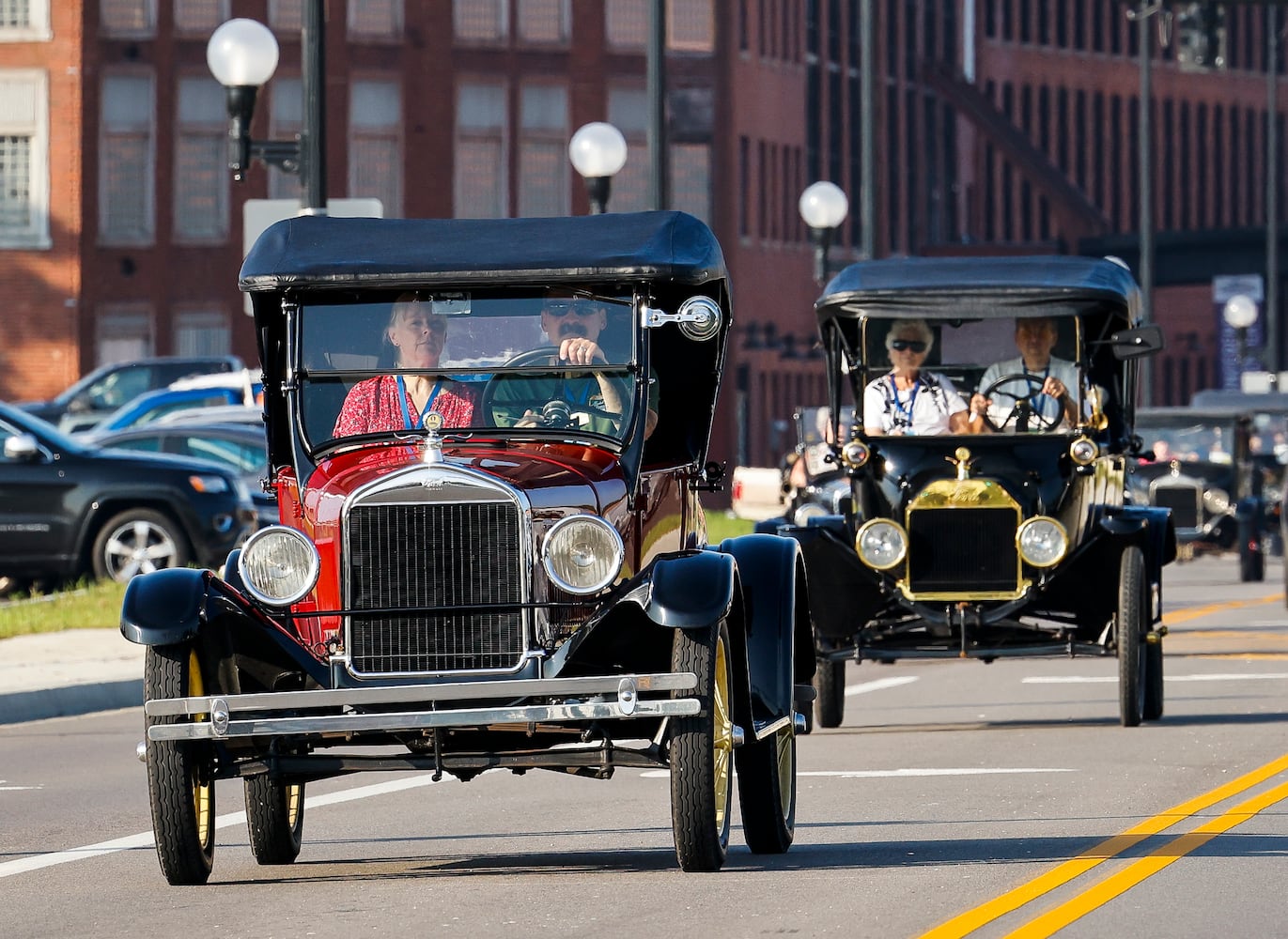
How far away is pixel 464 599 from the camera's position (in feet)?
32.1

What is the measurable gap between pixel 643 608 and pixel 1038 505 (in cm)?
695

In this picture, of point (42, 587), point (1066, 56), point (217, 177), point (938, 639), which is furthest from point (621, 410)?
point (1066, 56)

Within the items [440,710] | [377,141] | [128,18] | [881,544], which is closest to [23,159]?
[128,18]

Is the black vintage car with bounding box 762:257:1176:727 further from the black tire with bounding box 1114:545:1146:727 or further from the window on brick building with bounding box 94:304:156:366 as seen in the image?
the window on brick building with bounding box 94:304:156:366

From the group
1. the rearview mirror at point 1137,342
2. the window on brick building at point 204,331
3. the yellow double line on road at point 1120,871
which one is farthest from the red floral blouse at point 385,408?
the window on brick building at point 204,331

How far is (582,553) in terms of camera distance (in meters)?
9.85

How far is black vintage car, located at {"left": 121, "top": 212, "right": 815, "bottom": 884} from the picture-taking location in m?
9.51

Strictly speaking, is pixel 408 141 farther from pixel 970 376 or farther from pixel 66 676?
pixel 970 376

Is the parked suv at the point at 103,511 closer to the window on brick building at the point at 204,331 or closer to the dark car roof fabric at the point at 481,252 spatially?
the dark car roof fabric at the point at 481,252

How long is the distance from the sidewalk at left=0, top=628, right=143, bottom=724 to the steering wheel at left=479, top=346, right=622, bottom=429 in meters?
7.91

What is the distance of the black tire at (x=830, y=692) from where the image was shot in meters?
16.2

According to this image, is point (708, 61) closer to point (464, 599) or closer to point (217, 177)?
point (217, 177)

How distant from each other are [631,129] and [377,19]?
5572 millimetres

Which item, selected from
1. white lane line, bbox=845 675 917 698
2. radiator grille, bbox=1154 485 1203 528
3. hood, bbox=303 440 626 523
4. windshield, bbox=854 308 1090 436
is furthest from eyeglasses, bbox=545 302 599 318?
radiator grille, bbox=1154 485 1203 528
